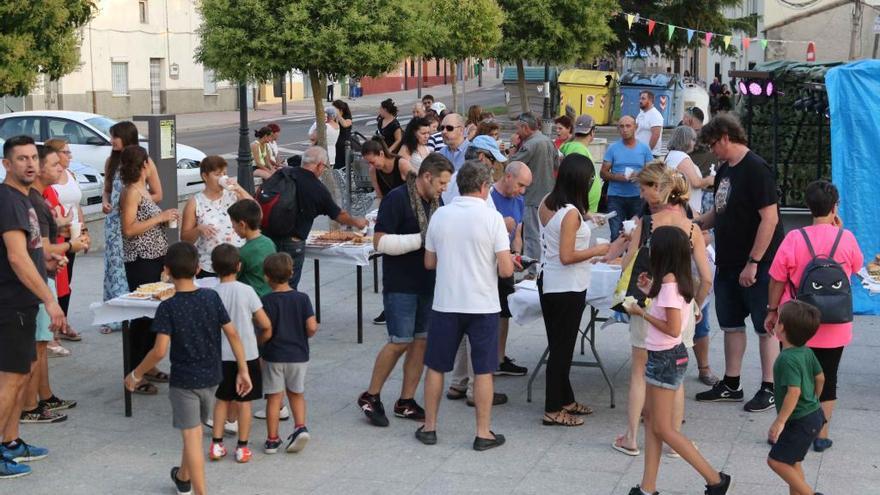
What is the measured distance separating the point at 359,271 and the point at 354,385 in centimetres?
130

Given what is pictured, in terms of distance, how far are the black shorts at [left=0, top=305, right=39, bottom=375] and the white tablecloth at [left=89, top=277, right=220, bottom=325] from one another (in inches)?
35.3

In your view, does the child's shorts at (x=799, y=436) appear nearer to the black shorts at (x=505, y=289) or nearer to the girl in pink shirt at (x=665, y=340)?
the girl in pink shirt at (x=665, y=340)

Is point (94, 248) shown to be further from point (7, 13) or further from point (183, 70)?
point (183, 70)

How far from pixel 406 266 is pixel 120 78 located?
39406 millimetres

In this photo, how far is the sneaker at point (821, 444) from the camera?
6969 mm

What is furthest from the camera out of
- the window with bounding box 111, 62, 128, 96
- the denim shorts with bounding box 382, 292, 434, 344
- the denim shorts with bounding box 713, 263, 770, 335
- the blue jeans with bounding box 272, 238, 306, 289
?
the window with bounding box 111, 62, 128, 96

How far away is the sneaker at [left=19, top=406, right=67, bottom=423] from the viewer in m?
7.62

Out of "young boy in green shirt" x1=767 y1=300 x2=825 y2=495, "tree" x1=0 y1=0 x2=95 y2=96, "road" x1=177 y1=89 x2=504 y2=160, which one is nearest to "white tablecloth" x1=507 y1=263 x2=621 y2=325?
"young boy in green shirt" x1=767 y1=300 x2=825 y2=495

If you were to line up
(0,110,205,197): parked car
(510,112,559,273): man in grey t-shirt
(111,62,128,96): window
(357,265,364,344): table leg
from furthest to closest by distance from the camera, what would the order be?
1. (111,62,128,96): window
2. (0,110,205,197): parked car
3. (510,112,559,273): man in grey t-shirt
4. (357,265,364,344): table leg

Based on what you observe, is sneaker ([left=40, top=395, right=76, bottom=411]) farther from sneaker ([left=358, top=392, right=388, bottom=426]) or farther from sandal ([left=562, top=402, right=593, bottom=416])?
sandal ([left=562, top=402, right=593, bottom=416])

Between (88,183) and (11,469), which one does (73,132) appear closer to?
(88,183)

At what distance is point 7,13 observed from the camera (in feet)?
51.6

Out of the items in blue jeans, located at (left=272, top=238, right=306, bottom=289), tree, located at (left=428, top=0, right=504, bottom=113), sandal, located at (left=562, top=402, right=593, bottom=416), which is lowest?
sandal, located at (left=562, top=402, right=593, bottom=416)

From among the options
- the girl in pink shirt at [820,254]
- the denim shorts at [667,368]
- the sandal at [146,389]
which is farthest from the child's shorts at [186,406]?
the girl in pink shirt at [820,254]
